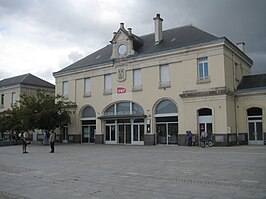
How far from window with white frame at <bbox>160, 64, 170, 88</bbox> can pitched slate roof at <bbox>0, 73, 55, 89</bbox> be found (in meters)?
28.0

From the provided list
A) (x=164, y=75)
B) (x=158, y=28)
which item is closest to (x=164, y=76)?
(x=164, y=75)

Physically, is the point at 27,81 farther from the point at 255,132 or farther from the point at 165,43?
the point at 255,132

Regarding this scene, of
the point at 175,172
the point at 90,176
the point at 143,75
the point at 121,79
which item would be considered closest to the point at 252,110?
the point at 143,75

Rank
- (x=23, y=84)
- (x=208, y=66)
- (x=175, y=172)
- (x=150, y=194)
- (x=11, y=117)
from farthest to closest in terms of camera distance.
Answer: (x=23, y=84)
(x=11, y=117)
(x=208, y=66)
(x=175, y=172)
(x=150, y=194)

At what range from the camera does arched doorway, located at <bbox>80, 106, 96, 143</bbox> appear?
119 ft

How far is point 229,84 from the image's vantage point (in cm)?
2792

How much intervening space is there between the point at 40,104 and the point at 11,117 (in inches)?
215

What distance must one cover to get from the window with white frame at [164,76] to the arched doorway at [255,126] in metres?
8.05

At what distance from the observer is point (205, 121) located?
1083 inches

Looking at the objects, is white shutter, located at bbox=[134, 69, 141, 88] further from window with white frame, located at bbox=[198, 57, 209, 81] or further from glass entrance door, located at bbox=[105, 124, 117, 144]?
window with white frame, located at bbox=[198, 57, 209, 81]

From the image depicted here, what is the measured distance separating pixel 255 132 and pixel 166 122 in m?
8.21

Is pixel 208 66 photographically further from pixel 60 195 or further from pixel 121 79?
pixel 60 195

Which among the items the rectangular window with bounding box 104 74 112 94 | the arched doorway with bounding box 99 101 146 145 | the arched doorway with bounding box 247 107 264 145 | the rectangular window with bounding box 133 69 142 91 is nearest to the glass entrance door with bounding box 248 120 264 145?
the arched doorway with bounding box 247 107 264 145

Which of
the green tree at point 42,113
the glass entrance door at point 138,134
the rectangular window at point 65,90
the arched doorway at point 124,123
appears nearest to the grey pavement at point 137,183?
the glass entrance door at point 138,134
